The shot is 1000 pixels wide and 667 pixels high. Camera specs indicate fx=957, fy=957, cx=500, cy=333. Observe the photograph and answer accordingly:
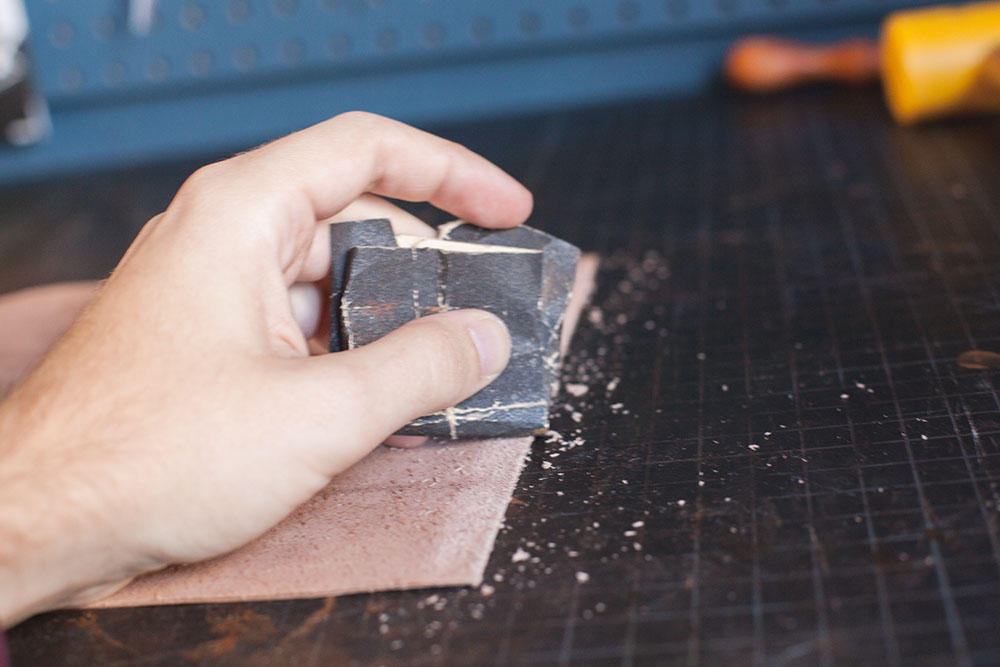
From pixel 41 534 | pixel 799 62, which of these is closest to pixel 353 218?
pixel 41 534

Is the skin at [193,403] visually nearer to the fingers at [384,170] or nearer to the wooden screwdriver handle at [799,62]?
the fingers at [384,170]

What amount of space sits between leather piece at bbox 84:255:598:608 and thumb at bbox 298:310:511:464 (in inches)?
2.1

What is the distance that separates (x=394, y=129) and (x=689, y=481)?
314mm

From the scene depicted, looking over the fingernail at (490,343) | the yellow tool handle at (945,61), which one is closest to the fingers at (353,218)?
the fingernail at (490,343)

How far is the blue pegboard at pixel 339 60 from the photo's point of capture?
56.7 inches

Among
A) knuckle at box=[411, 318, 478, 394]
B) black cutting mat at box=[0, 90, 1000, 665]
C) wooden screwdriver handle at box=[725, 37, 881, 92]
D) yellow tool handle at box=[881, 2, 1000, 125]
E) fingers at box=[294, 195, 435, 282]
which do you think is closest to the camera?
black cutting mat at box=[0, 90, 1000, 665]

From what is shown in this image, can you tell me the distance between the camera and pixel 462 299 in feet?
2.17

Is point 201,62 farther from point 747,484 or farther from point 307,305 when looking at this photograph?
point 747,484

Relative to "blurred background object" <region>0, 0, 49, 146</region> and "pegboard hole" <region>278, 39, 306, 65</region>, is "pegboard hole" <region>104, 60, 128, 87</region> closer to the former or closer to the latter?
"blurred background object" <region>0, 0, 49, 146</region>

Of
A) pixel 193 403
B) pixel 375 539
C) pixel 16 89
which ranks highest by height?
pixel 16 89

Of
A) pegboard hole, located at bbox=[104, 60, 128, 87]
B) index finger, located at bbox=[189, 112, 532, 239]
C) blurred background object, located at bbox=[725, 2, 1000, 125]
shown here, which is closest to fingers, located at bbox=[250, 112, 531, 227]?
index finger, located at bbox=[189, 112, 532, 239]

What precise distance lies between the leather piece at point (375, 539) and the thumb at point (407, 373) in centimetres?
5

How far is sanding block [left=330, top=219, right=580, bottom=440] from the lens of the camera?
0.64 meters

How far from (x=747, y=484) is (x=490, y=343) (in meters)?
0.18
